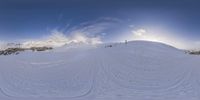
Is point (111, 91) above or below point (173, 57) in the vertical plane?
below

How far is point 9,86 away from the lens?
16.7 m

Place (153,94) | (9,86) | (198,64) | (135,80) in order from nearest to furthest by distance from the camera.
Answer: (153,94) → (9,86) → (135,80) → (198,64)

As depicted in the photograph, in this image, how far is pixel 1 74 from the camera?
63.4 feet

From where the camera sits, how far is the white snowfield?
590 inches

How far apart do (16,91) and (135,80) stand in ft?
21.3

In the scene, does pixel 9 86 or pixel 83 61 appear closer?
pixel 9 86

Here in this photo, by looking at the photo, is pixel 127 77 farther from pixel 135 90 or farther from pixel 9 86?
pixel 9 86

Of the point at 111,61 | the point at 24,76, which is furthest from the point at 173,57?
the point at 24,76

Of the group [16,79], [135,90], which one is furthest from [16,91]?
[135,90]

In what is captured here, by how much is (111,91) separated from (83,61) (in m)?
6.54

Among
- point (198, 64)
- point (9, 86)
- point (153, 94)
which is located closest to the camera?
point (153, 94)

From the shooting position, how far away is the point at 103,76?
18.3 metres

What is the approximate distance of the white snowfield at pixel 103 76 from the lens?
14992 millimetres

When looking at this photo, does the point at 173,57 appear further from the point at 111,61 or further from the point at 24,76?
the point at 24,76
